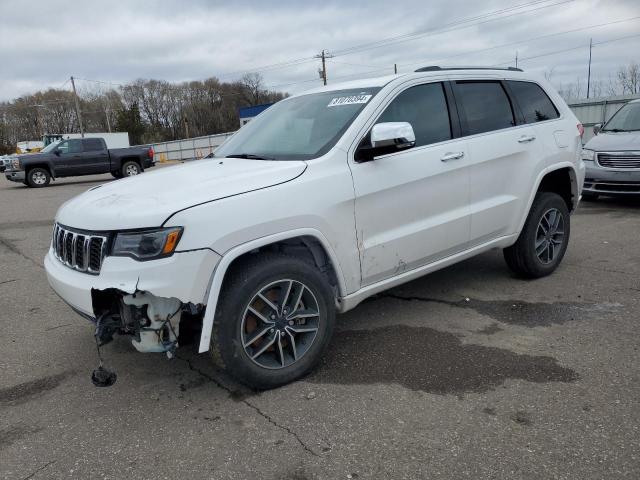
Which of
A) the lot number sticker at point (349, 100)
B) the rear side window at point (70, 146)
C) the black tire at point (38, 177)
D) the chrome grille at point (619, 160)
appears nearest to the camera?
the lot number sticker at point (349, 100)

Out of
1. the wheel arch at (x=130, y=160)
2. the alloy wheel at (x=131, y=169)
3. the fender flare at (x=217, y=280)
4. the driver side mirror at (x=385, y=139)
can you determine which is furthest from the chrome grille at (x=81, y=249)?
the alloy wheel at (x=131, y=169)

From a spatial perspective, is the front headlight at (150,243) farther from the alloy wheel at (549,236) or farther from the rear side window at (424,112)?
the alloy wheel at (549,236)

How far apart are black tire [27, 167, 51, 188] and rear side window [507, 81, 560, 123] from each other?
1952 cm

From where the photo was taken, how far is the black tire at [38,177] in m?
19.6

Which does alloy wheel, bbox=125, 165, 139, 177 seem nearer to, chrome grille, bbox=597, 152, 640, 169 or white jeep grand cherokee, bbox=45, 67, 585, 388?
chrome grille, bbox=597, 152, 640, 169

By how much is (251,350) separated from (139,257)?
860 mm

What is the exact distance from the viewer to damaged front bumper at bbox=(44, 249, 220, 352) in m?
2.68

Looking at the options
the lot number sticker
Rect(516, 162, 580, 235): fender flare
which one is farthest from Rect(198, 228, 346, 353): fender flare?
Rect(516, 162, 580, 235): fender flare

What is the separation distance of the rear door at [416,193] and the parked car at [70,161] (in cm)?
1678

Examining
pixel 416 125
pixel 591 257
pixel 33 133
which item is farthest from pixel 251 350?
pixel 33 133

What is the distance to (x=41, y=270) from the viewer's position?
6.32 m

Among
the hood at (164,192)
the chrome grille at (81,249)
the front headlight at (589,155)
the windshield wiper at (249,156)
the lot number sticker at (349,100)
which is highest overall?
the lot number sticker at (349,100)

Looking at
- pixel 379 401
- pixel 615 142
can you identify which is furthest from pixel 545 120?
pixel 615 142

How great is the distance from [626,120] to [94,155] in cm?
1831
